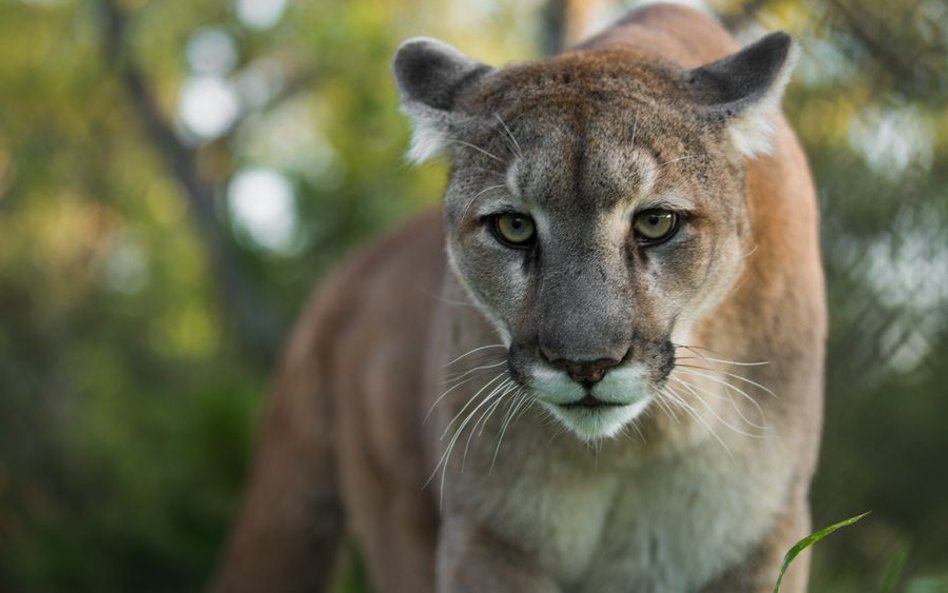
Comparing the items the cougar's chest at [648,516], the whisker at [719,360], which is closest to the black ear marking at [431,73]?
the whisker at [719,360]

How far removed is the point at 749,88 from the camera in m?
4.38

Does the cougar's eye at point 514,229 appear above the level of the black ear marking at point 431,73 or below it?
below

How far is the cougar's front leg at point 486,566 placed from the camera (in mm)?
4723

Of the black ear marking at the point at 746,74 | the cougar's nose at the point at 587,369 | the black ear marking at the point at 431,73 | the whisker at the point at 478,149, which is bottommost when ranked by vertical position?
the cougar's nose at the point at 587,369

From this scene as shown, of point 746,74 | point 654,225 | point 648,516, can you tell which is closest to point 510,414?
point 648,516

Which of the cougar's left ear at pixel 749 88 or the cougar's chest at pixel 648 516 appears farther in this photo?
the cougar's chest at pixel 648 516

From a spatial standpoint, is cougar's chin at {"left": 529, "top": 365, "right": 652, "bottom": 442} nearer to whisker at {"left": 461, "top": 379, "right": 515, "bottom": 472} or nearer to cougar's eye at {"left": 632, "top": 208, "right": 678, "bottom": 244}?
whisker at {"left": 461, "top": 379, "right": 515, "bottom": 472}

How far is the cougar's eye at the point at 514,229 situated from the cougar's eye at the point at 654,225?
0.31m

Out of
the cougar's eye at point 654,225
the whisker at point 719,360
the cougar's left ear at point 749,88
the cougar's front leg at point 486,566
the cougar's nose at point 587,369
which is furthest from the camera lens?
the cougar's front leg at point 486,566

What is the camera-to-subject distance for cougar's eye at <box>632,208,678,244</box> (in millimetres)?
4148

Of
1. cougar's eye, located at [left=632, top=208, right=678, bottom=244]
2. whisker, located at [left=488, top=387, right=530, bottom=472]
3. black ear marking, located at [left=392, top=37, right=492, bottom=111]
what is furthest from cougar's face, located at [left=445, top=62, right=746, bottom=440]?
black ear marking, located at [left=392, top=37, right=492, bottom=111]

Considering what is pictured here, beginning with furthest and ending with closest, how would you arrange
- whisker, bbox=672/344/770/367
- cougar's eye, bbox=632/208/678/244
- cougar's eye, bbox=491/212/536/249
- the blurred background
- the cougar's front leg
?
the blurred background → the cougar's front leg → whisker, bbox=672/344/770/367 → cougar's eye, bbox=491/212/536/249 → cougar's eye, bbox=632/208/678/244

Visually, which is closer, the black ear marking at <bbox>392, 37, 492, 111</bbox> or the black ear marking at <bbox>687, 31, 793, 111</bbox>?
the black ear marking at <bbox>687, 31, 793, 111</bbox>

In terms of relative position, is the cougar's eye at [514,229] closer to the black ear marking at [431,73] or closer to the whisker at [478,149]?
the whisker at [478,149]
